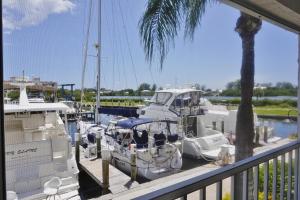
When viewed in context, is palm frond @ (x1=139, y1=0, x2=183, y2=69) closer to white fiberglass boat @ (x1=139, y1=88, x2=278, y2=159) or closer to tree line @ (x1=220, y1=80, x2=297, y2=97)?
tree line @ (x1=220, y1=80, x2=297, y2=97)

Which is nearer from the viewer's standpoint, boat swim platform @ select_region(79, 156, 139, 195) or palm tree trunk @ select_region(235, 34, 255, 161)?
palm tree trunk @ select_region(235, 34, 255, 161)

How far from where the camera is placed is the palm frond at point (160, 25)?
1895 millimetres

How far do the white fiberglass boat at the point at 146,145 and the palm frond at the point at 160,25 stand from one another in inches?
79.4

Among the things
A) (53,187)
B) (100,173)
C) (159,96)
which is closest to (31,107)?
(159,96)

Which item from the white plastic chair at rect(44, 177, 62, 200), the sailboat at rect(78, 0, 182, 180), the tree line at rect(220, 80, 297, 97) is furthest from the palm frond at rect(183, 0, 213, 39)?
the sailboat at rect(78, 0, 182, 180)

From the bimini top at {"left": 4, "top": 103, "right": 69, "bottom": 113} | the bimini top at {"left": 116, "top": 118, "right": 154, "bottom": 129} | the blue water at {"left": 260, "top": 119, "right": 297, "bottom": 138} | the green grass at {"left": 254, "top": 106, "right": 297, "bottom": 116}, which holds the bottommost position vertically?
the bimini top at {"left": 116, "top": 118, "right": 154, "bottom": 129}

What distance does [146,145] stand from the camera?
14.9 ft

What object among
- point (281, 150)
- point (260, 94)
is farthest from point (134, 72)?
point (260, 94)

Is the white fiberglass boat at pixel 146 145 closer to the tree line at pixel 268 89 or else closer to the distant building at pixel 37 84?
the tree line at pixel 268 89

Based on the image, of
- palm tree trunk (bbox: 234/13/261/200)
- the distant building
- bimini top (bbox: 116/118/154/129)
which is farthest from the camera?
bimini top (bbox: 116/118/154/129)

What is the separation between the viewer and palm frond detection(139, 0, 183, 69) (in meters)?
1.89

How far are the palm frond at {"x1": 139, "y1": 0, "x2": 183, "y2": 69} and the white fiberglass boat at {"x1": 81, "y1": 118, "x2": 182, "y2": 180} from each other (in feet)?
6.62

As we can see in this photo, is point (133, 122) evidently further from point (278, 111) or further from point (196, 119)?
point (278, 111)

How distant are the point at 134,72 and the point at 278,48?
1.39 m
